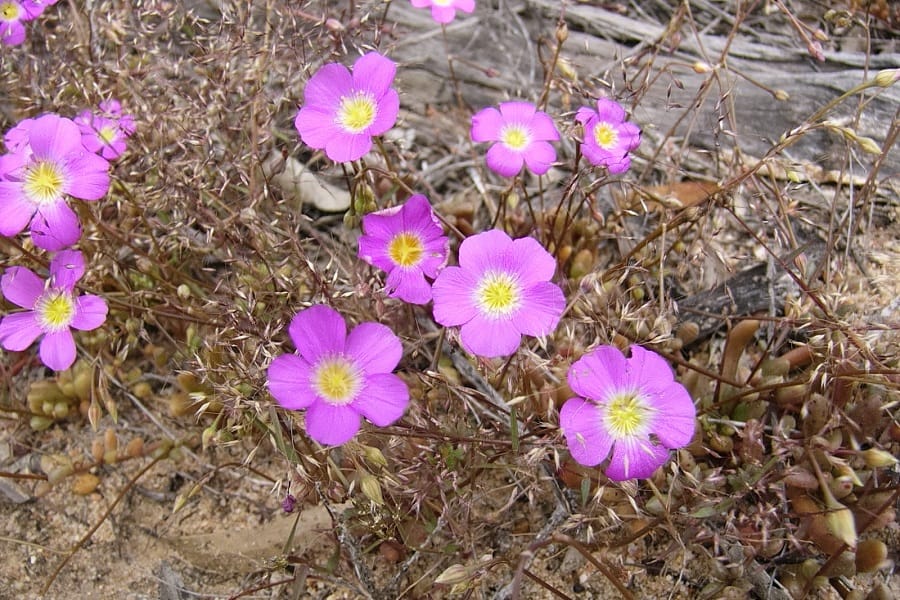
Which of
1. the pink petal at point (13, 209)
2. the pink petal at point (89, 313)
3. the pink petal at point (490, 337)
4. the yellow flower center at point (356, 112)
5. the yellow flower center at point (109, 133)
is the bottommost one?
the pink petal at point (89, 313)

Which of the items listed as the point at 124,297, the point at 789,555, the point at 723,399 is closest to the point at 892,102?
the point at 723,399

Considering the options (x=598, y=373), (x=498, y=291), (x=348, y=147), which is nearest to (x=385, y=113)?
(x=348, y=147)

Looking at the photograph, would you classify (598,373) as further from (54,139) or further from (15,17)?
(15,17)

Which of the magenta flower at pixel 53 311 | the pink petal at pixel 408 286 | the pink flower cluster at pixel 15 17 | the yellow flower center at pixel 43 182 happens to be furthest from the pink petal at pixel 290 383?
the pink flower cluster at pixel 15 17

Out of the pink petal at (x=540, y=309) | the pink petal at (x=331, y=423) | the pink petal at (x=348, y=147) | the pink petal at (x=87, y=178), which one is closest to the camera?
the pink petal at (x=331, y=423)

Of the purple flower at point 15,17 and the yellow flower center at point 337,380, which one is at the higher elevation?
the purple flower at point 15,17

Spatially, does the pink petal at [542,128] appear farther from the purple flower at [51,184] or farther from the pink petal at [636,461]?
the purple flower at [51,184]

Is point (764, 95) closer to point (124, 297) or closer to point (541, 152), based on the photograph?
point (541, 152)
